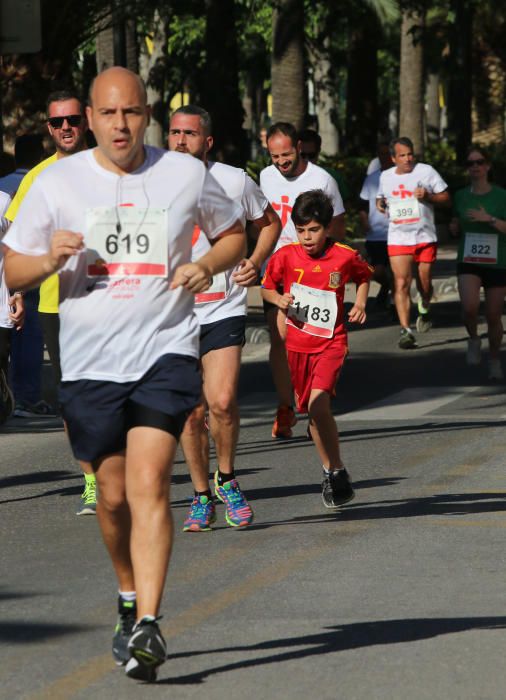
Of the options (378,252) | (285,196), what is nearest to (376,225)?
(378,252)

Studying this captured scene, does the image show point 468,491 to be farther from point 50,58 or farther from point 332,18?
point 332,18

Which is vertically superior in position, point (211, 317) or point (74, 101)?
point (74, 101)

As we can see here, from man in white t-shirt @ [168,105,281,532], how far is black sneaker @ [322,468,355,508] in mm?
508

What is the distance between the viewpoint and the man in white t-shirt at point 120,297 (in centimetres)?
534

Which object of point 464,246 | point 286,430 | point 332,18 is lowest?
point 286,430

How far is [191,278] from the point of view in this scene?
5320 millimetres

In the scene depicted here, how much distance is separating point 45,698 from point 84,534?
292 cm

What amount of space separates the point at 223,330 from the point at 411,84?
A: 2921 centimetres

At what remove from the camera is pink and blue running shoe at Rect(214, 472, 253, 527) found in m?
8.06

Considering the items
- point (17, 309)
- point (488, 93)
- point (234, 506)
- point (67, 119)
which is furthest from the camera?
point (488, 93)

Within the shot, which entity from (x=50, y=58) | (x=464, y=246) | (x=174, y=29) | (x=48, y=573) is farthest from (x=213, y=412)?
(x=174, y=29)

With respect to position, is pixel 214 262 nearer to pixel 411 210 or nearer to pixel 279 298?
pixel 279 298

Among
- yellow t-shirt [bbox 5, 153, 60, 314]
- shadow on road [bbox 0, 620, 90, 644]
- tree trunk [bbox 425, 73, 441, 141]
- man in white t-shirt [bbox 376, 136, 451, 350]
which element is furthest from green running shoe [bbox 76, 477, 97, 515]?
tree trunk [bbox 425, 73, 441, 141]

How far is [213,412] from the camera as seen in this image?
823cm
